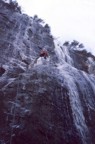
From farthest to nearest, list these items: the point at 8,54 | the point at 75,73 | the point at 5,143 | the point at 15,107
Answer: the point at 8,54
the point at 75,73
the point at 15,107
the point at 5,143

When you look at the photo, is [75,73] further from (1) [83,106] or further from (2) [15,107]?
(2) [15,107]

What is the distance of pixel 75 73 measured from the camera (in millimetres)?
18281

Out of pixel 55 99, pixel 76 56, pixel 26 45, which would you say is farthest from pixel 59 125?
pixel 76 56

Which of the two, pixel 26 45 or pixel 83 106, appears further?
pixel 26 45

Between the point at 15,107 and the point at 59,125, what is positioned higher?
the point at 15,107

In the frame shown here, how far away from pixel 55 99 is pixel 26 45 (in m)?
14.2

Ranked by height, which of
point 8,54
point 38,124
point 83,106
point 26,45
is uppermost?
point 26,45

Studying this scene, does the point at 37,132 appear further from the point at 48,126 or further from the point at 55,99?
the point at 55,99

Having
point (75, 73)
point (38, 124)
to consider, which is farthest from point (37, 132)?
point (75, 73)

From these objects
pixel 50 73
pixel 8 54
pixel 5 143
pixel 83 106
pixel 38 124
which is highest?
pixel 8 54

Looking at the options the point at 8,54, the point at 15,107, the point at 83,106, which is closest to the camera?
the point at 15,107

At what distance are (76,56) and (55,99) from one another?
Answer: 21.8 metres

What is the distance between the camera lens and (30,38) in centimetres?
2905

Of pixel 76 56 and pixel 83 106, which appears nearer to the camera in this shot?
pixel 83 106
